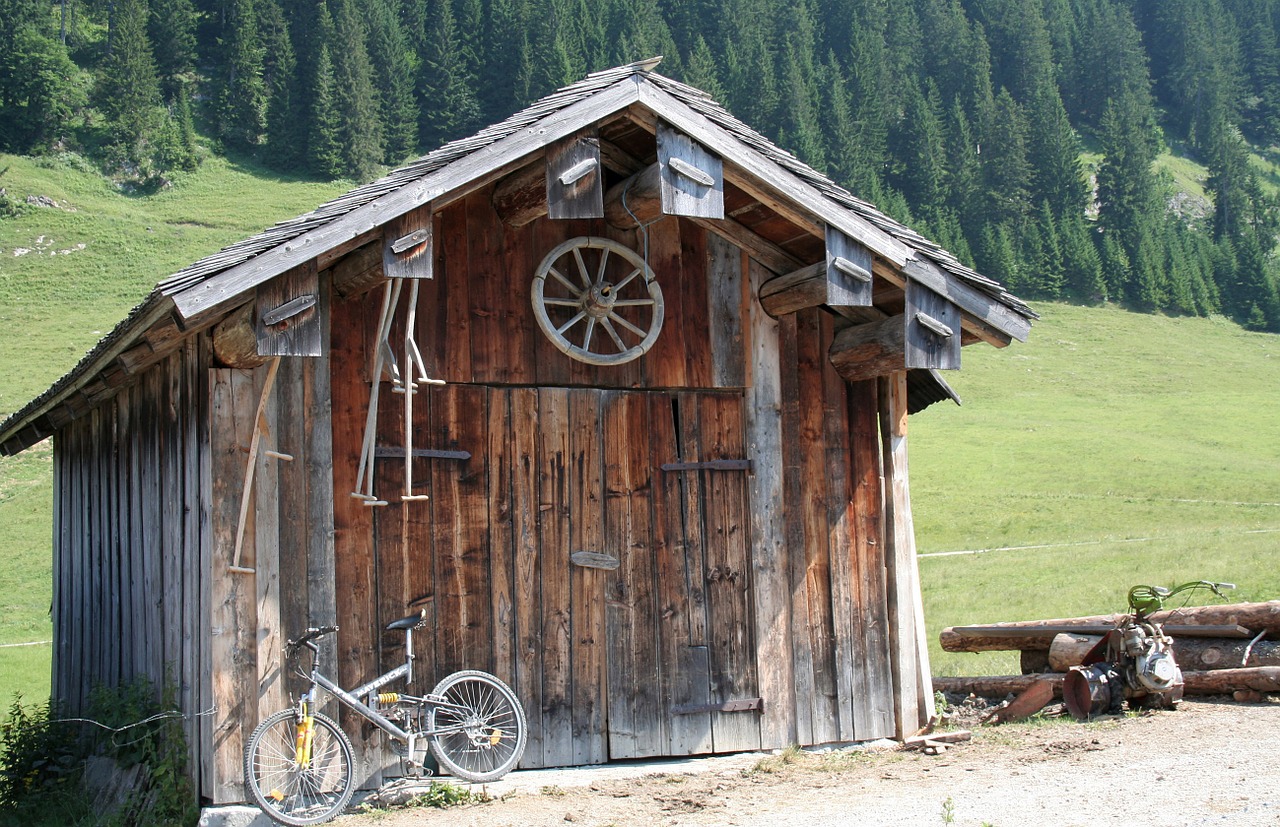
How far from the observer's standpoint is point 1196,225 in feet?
369

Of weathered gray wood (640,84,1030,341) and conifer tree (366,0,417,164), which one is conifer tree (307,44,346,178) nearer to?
conifer tree (366,0,417,164)

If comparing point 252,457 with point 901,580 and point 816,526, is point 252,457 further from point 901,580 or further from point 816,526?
point 901,580

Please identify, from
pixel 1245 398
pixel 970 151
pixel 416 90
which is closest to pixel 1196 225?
pixel 970 151

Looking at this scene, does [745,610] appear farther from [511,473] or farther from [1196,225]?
[1196,225]

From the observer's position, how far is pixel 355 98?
103 metres

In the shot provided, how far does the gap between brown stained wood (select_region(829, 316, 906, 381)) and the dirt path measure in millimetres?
2927

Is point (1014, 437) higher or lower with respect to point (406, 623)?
higher

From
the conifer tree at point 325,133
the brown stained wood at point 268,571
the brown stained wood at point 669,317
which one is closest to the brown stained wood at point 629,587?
the brown stained wood at point 669,317

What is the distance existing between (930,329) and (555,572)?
3.28m

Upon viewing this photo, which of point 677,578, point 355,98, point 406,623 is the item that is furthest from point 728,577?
point 355,98

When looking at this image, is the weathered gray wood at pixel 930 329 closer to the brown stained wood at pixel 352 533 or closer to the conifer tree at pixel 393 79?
the brown stained wood at pixel 352 533

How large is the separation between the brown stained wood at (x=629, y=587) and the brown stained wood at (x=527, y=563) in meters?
0.55

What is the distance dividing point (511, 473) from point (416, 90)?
11065 cm

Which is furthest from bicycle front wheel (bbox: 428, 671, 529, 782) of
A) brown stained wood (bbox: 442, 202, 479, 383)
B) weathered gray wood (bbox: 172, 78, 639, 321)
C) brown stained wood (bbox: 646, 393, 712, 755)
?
weathered gray wood (bbox: 172, 78, 639, 321)
